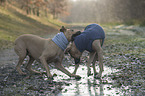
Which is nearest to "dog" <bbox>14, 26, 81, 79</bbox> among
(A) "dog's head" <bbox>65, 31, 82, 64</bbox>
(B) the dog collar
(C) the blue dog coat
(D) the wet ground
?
(B) the dog collar

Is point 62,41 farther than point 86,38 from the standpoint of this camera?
Yes

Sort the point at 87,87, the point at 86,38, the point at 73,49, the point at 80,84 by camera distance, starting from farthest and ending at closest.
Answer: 1. the point at 73,49
2. the point at 86,38
3. the point at 80,84
4. the point at 87,87

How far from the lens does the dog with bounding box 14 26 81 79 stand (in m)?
7.69

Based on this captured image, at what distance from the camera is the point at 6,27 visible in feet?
81.0

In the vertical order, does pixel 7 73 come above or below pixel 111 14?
below

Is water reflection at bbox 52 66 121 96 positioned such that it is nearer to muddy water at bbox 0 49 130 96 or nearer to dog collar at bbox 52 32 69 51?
muddy water at bbox 0 49 130 96

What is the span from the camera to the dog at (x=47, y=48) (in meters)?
7.69

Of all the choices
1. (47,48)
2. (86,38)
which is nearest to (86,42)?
(86,38)

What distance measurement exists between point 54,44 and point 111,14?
8266 centimetres

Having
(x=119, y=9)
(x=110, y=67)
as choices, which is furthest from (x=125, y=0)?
(x=110, y=67)

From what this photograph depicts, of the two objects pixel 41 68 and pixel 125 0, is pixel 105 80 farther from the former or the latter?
pixel 125 0

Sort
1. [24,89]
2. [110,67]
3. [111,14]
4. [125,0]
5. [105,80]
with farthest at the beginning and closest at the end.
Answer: [111,14] → [125,0] → [110,67] → [105,80] → [24,89]

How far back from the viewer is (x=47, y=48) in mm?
7785

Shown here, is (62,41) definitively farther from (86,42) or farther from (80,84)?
(80,84)
